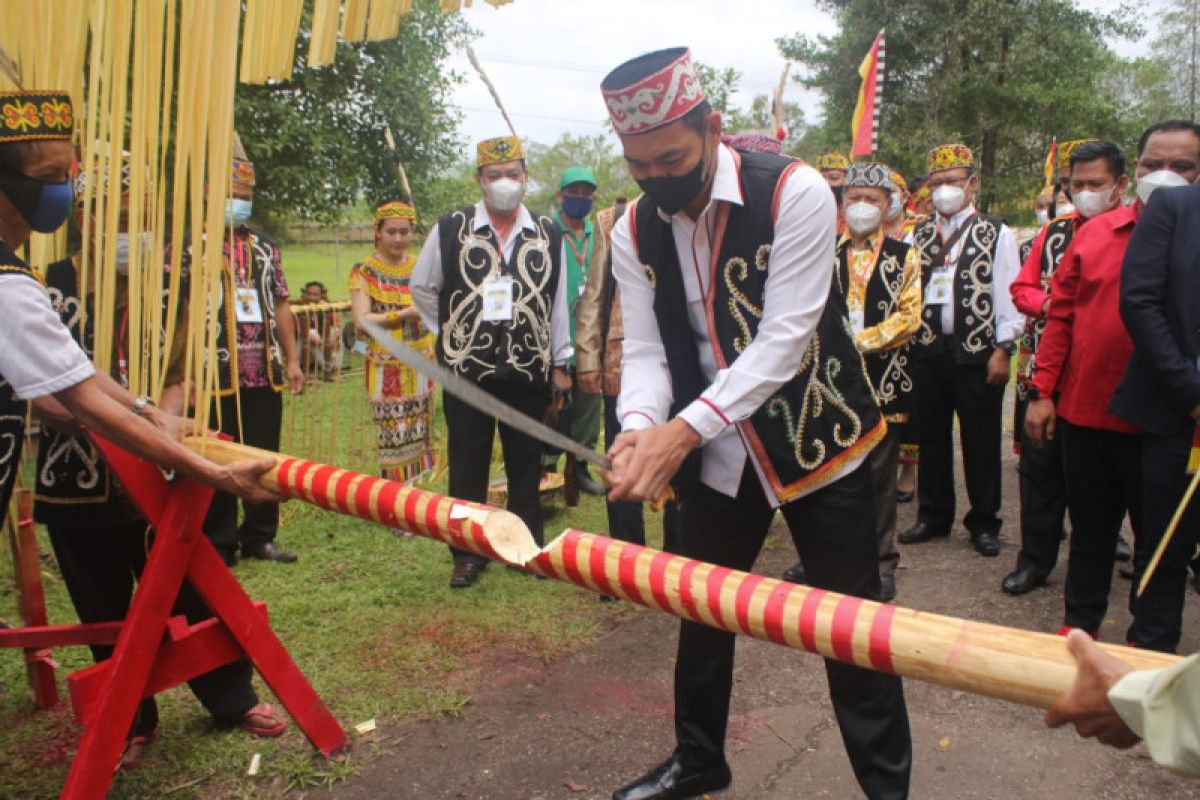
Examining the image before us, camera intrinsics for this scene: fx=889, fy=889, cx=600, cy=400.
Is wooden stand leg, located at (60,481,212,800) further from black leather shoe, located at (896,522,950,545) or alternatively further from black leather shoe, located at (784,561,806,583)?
black leather shoe, located at (896,522,950,545)

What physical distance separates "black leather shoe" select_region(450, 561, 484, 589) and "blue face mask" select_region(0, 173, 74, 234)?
239 centimetres

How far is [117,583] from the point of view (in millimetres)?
2744

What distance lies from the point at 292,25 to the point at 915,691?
279 cm

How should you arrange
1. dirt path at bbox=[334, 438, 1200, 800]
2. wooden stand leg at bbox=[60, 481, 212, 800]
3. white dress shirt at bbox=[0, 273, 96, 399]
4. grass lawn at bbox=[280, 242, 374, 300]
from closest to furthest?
white dress shirt at bbox=[0, 273, 96, 399] < wooden stand leg at bbox=[60, 481, 212, 800] < dirt path at bbox=[334, 438, 1200, 800] < grass lawn at bbox=[280, 242, 374, 300]

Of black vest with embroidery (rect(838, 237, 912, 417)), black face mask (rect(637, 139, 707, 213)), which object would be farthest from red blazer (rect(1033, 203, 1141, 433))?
black face mask (rect(637, 139, 707, 213))

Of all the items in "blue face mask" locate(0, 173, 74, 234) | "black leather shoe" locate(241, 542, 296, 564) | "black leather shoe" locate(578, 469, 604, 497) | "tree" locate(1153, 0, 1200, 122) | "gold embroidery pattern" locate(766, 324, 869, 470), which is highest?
"tree" locate(1153, 0, 1200, 122)

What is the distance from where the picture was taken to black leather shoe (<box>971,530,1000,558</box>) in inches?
178

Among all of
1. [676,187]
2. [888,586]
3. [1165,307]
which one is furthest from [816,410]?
[888,586]

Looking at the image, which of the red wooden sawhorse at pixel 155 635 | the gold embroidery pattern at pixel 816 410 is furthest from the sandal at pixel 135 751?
the gold embroidery pattern at pixel 816 410

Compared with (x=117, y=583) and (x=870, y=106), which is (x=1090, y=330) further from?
(x=117, y=583)

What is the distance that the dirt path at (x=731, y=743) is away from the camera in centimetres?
255

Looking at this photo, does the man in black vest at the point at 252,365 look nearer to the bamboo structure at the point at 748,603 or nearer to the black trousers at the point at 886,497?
the bamboo structure at the point at 748,603

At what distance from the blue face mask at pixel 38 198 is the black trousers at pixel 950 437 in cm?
407

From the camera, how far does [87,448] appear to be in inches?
101
